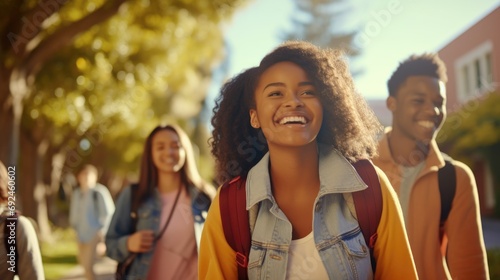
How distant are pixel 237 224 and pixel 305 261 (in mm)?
299

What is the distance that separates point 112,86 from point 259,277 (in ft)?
46.6

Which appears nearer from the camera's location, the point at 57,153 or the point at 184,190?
the point at 184,190

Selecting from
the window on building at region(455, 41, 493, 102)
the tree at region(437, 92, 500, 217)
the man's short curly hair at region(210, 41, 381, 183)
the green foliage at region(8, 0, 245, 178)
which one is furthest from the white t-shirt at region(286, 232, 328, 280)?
the window on building at region(455, 41, 493, 102)

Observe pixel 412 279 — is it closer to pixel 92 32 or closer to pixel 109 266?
pixel 109 266

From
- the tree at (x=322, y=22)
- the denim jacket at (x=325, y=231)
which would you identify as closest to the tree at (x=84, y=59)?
the denim jacket at (x=325, y=231)

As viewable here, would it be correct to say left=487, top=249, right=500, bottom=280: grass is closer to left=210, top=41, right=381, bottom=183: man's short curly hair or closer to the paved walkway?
the paved walkway

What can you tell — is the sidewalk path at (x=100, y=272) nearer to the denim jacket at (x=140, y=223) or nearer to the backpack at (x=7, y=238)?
the denim jacket at (x=140, y=223)

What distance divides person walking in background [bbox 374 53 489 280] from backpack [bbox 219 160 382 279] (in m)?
0.98

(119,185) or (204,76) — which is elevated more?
(204,76)

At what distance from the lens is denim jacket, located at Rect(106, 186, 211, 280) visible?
4594 mm

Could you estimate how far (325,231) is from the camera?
2465mm

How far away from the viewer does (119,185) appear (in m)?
44.0

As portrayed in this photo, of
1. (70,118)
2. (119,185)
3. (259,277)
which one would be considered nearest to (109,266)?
(70,118)

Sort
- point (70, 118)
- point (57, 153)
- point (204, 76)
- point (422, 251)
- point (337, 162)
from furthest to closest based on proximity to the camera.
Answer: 1. point (204, 76)
2. point (57, 153)
3. point (70, 118)
4. point (422, 251)
5. point (337, 162)
